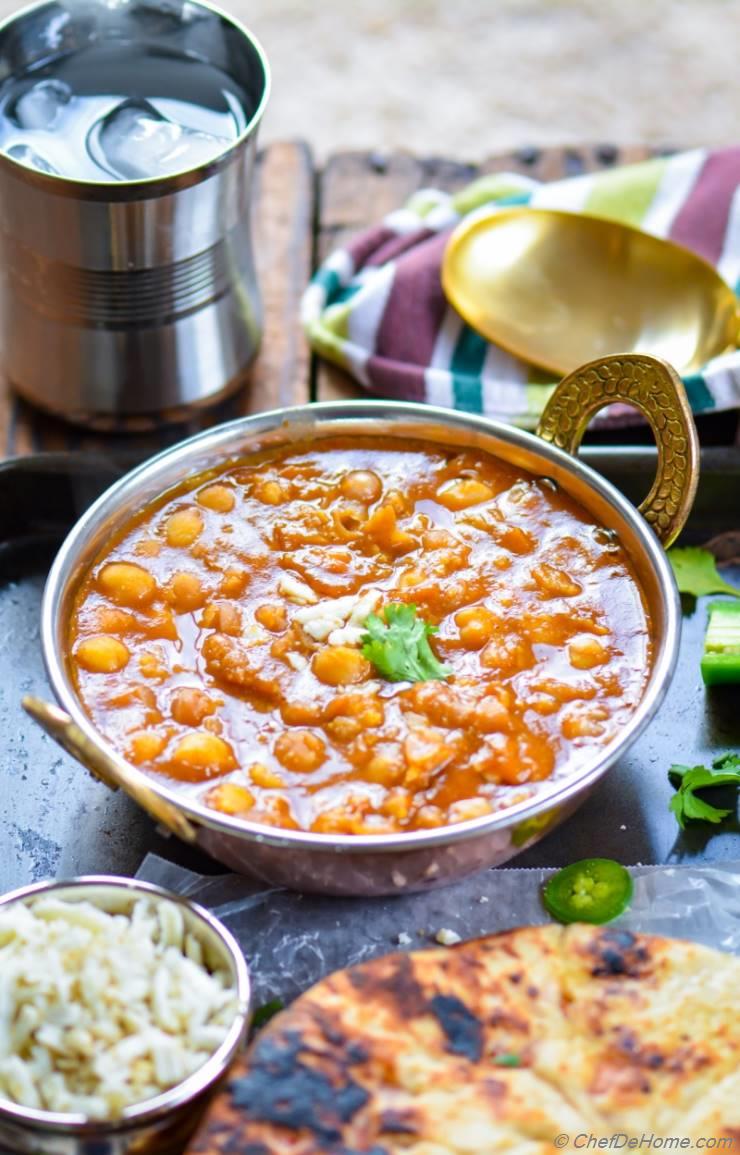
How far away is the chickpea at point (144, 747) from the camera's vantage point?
122 inches

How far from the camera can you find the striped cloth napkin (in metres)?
4.41

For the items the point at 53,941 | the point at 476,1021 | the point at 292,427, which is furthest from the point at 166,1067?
the point at 292,427

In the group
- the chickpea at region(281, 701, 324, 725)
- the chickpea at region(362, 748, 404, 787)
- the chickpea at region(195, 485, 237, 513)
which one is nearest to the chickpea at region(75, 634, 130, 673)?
the chickpea at region(281, 701, 324, 725)

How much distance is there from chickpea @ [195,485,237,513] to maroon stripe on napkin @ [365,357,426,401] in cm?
96

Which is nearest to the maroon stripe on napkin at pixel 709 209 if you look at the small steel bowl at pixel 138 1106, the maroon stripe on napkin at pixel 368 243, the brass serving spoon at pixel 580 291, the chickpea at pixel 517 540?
the brass serving spoon at pixel 580 291

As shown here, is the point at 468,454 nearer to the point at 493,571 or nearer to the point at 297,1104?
the point at 493,571

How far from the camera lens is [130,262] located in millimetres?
3953

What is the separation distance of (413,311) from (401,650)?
1.68 meters

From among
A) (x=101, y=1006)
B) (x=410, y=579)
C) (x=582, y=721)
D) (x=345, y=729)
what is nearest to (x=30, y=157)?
(x=410, y=579)

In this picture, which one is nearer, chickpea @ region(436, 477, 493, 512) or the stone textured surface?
chickpea @ region(436, 477, 493, 512)

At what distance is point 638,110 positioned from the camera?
23.0 feet

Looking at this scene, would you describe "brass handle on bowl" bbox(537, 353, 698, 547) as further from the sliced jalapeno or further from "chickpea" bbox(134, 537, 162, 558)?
"chickpea" bbox(134, 537, 162, 558)

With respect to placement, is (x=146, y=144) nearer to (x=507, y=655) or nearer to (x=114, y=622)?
(x=114, y=622)

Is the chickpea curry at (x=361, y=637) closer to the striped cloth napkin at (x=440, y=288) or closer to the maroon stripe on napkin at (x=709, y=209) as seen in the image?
the striped cloth napkin at (x=440, y=288)
